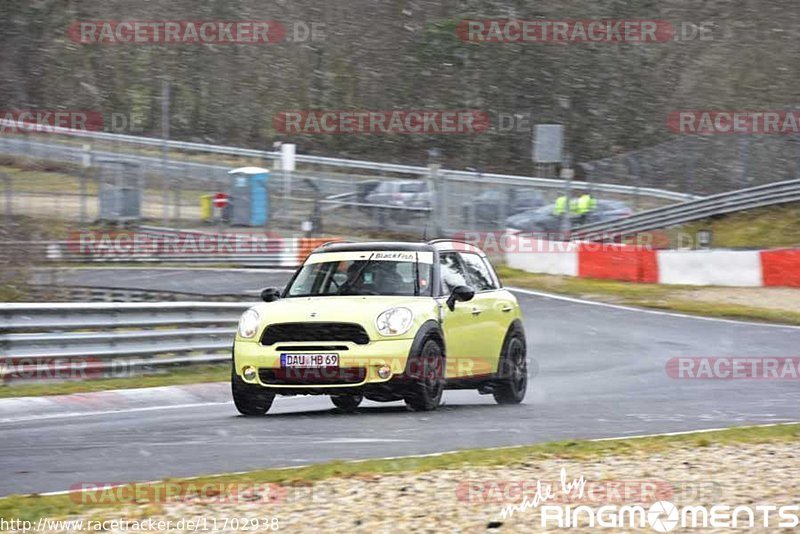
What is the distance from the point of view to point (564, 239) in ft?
109

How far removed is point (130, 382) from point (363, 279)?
389cm

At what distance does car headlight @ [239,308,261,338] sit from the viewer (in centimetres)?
1121

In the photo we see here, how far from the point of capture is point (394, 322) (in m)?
11.0

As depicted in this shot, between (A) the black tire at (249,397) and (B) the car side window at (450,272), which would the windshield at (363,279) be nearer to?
(B) the car side window at (450,272)

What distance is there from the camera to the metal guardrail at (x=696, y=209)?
113ft

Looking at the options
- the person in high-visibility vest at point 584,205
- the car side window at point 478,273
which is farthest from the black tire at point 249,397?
the person in high-visibility vest at point 584,205

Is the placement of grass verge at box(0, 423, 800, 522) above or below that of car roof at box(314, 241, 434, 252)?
below

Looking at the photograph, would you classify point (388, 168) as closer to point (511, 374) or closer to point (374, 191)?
point (374, 191)

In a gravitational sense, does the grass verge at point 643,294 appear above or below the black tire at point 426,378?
above

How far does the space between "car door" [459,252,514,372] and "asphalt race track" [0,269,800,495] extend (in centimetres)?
50

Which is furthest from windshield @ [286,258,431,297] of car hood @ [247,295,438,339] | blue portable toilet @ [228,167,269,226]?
blue portable toilet @ [228,167,269,226]

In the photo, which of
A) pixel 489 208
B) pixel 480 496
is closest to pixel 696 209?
pixel 489 208

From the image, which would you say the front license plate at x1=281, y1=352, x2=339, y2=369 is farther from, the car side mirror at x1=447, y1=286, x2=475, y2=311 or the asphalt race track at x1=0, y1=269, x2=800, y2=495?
the car side mirror at x1=447, y1=286, x2=475, y2=311

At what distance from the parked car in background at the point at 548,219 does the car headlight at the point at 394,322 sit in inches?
892
